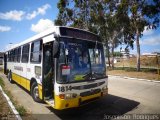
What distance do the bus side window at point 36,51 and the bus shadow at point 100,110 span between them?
2.33 meters

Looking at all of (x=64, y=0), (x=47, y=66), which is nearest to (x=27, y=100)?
(x=47, y=66)

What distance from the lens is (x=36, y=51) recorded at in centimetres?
818

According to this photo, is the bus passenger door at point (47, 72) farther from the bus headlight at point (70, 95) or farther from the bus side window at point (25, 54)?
the bus side window at point (25, 54)

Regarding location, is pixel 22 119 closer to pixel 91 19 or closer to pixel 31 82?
pixel 31 82

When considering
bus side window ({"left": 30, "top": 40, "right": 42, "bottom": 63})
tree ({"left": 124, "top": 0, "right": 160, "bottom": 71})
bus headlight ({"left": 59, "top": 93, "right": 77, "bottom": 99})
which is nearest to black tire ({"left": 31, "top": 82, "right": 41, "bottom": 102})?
bus side window ({"left": 30, "top": 40, "right": 42, "bottom": 63})

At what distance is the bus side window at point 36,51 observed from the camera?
306 inches

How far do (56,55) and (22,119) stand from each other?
263 cm

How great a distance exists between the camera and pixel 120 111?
269 inches

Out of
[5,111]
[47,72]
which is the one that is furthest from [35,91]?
[5,111]

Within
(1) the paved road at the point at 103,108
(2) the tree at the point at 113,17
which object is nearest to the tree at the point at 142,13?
(2) the tree at the point at 113,17

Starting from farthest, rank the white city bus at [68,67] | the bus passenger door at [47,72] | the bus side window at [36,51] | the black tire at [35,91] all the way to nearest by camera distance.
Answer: the black tire at [35,91], the bus side window at [36,51], the bus passenger door at [47,72], the white city bus at [68,67]

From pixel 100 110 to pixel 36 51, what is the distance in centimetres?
384

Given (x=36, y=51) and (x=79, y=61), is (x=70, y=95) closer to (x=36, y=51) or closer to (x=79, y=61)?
(x=79, y=61)

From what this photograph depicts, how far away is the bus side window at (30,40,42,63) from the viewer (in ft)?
25.5
